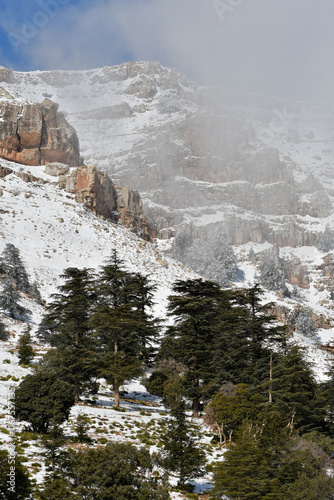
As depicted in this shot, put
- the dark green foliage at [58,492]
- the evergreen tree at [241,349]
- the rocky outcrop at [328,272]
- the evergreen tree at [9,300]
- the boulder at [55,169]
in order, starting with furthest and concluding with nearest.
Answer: the rocky outcrop at [328,272], the boulder at [55,169], the evergreen tree at [9,300], the evergreen tree at [241,349], the dark green foliage at [58,492]

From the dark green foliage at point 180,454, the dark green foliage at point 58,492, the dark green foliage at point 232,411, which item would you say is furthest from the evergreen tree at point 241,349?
the dark green foliage at point 58,492

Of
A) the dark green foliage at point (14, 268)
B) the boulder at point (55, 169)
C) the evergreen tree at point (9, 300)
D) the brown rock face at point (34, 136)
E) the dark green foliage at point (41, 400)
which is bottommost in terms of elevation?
the dark green foliage at point (41, 400)

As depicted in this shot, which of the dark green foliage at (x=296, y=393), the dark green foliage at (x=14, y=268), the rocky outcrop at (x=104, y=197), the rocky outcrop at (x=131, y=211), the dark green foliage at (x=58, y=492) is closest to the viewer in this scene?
the dark green foliage at (x=58, y=492)

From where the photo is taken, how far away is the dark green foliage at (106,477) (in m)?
12.8

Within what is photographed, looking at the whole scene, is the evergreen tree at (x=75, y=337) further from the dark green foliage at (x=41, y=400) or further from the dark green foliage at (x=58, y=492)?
Result: the dark green foliage at (x=58, y=492)

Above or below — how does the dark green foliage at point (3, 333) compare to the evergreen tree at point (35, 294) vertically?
below

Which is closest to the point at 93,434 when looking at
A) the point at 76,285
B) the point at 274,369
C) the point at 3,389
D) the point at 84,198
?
the point at 3,389

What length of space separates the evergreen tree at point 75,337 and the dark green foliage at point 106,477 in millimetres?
11592

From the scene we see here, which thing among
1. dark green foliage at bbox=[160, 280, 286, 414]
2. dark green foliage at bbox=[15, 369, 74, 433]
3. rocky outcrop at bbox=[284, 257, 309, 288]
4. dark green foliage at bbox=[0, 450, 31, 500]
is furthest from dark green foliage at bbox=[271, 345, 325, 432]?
rocky outcrop at bbox=[284, 257, 309, 288]

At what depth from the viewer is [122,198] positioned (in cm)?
Result: 11025

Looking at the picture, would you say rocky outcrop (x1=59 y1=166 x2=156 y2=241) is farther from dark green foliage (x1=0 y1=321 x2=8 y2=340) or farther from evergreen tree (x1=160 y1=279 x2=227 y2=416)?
evergreen tree (x1=160 y1=279 x2=227 y2=416)

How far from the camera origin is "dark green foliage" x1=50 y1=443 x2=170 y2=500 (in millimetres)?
12828

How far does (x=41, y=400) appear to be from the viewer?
60.7 ft

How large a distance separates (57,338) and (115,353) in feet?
16.1
